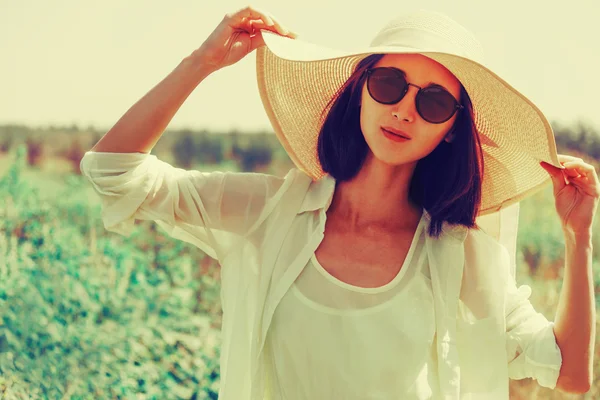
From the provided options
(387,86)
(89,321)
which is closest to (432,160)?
(387,86)

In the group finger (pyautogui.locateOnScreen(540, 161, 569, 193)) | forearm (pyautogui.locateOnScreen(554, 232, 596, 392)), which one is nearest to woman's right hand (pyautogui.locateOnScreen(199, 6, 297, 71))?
finger (pyautogui.locateOnScreen(540, 161, 569, 193))

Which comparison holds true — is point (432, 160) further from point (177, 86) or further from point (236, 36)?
point (177, 86)

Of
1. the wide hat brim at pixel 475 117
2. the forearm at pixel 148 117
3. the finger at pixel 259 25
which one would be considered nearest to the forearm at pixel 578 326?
the wide hat brim at pixel 475 117

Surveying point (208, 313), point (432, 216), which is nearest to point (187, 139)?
point (208, 313)

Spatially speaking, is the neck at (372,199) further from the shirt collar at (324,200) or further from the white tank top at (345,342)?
the white tank top at (345,342)

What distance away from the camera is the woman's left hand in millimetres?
1859

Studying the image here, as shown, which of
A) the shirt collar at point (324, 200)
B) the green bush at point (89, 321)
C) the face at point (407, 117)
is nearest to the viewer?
the face at point (407, 117)

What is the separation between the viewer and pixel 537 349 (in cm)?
190

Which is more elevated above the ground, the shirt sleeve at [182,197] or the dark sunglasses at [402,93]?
the dark sunglasses at [402,93]

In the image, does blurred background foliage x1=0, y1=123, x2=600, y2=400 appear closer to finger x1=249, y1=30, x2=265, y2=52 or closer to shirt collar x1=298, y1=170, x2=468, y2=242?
shirt collar x1=298, y1=170, x2=468, y2=242

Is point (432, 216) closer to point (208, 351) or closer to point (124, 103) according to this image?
point (208, 351)

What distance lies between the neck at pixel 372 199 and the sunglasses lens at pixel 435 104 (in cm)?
23

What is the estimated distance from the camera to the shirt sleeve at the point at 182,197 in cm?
172

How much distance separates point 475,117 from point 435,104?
310mm
